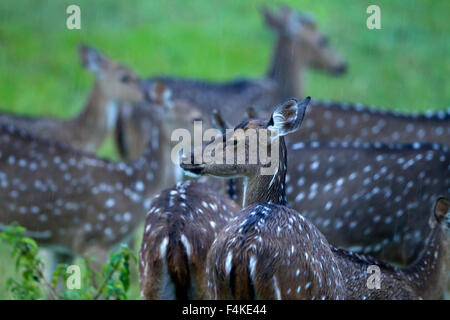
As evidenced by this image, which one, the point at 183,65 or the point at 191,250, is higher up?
the point at 183,65

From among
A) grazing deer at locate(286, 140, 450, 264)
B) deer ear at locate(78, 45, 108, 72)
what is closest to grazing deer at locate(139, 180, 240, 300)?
grazing deer at locate(286, 140, 450, 264)

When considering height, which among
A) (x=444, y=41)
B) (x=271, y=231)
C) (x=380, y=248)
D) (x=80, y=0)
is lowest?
(x=380, y=248)

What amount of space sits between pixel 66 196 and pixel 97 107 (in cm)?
243

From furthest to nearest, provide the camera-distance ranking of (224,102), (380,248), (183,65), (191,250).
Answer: (183,65), (224,102), (380,248), (191,250)

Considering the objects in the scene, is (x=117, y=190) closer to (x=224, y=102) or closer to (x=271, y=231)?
(x=224, y=102)

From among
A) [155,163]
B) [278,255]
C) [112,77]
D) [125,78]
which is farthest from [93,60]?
[278,255]

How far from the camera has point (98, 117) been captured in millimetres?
8820

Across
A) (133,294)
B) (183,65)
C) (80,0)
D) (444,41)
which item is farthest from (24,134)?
(444,41)

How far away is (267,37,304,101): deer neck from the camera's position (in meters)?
9.90

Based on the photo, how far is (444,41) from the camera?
11727 mm

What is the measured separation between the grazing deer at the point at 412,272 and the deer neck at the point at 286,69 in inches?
191

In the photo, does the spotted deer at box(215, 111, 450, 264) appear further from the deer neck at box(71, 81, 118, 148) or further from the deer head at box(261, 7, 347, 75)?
the deer head at box(261, 7, 347, 75)

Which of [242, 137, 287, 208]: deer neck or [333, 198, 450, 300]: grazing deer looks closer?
[333, 198, 450, 300]: grazing deer
